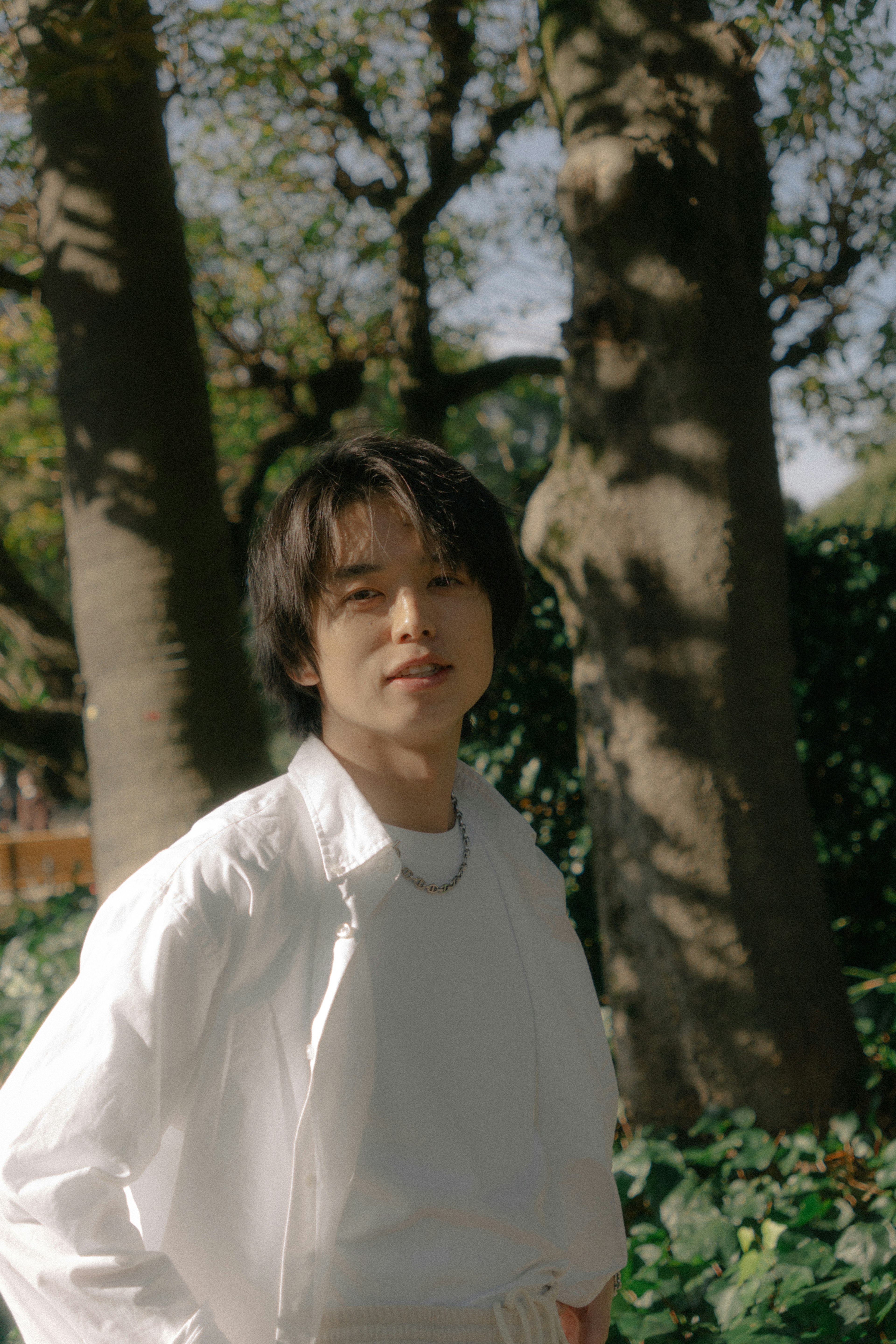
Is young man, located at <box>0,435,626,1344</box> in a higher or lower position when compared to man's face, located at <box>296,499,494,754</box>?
lower

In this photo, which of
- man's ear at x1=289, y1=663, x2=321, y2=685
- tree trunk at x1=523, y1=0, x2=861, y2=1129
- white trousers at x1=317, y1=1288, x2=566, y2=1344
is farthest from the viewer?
tree trunk at x1=523, y1=0, x2=861, y2=1129

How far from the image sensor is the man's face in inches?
60.8

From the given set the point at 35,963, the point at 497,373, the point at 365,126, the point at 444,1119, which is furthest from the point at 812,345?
the point at 444,1119

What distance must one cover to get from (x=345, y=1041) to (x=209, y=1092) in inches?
6.7

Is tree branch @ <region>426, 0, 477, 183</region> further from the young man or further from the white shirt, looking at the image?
the white shirt

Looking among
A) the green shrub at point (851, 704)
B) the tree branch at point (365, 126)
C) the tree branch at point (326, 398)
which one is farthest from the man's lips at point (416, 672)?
the tree branch at point (326, 398)

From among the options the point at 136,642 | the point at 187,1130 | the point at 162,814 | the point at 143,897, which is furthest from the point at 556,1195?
the point at 136,642

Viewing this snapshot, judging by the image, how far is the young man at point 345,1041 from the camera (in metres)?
1.20

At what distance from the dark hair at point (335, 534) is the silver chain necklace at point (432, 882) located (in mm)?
301

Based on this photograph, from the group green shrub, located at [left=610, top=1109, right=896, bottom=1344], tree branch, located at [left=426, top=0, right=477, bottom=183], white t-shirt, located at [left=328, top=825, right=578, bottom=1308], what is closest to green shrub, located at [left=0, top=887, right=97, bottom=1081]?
green shrub, located at [left=610, top=1109, right=896, bottom=1344]

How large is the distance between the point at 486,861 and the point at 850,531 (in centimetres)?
413

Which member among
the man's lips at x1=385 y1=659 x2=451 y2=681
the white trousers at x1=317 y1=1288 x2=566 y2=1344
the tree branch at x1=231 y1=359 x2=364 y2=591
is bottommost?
the white trousers at x1=317 y1=1288 x2=566 y2=1344

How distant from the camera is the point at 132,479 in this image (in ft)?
11.4

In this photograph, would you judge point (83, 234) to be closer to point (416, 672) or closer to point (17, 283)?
point (17, 283)
